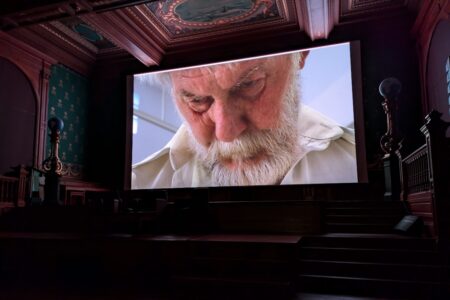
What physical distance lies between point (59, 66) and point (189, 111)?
324cm

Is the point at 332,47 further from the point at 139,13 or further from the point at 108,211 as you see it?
the point at 108,211

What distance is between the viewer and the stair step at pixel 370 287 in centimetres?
370

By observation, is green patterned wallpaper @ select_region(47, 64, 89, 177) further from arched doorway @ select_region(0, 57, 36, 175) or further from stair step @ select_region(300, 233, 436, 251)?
stair step @ select_region(300, 233, 436, 251)

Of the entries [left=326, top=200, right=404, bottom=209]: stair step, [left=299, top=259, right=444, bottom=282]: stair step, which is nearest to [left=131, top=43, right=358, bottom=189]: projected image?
[left=326, top=200, right=404, bottom=209]: stair step

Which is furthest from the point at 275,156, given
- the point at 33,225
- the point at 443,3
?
the point at 33,225

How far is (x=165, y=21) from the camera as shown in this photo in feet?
26.5

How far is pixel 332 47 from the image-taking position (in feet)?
25.7

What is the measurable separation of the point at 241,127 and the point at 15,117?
451 cm

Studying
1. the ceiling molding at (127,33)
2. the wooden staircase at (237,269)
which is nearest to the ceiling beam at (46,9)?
the ceiling molding at (127,33)

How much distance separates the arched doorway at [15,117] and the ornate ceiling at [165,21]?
85 centimetres

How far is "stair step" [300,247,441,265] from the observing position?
156 inches

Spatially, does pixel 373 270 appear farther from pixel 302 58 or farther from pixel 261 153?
pixel 302 58

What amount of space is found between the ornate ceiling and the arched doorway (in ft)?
2.78

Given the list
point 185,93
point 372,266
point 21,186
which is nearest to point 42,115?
point 21,186
